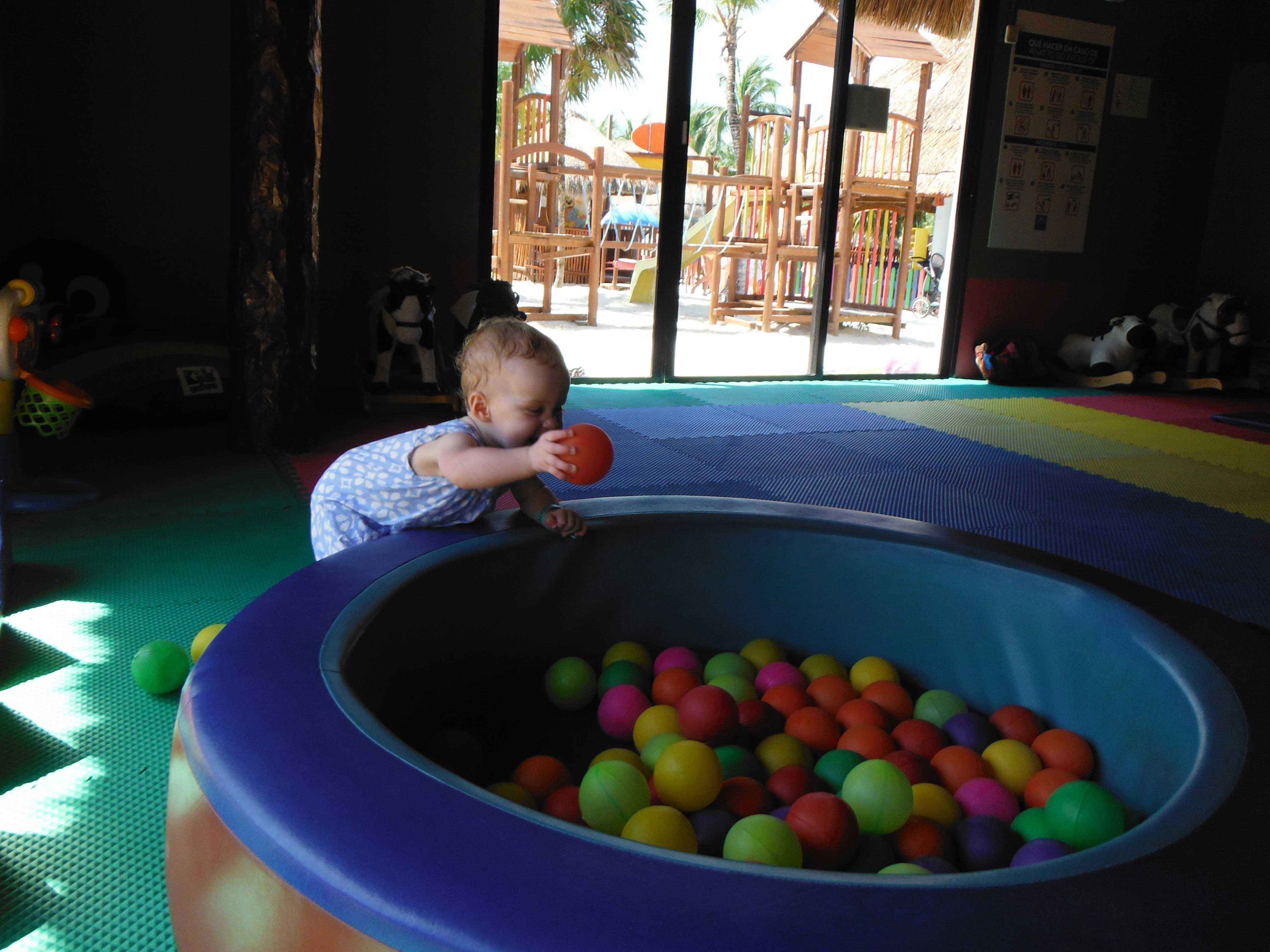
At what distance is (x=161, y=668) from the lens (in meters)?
1.39

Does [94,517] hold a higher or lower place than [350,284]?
lower

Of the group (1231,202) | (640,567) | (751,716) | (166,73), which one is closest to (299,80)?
(166,73)

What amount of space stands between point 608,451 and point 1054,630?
629 mm

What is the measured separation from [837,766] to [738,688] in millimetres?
207

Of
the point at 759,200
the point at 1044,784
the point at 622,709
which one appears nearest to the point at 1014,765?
the point at 1044,784

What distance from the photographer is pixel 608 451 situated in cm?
119

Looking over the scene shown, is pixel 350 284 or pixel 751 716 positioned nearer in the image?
pixel 751 716

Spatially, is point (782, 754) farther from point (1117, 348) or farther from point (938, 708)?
point (1117, 348)

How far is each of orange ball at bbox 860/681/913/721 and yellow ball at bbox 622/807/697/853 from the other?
492 millimetres

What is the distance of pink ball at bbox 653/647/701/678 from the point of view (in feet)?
4.71

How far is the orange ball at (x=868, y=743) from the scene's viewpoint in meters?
1.25

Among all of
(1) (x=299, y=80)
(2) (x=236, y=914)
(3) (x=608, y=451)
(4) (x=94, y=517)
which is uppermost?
(1) (x=299, y=80)

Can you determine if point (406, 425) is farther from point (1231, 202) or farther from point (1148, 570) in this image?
point (1231, 202)

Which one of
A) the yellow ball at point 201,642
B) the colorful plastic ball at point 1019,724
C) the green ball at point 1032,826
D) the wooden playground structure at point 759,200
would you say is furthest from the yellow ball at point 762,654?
the wooden playground structure at point 759,200
